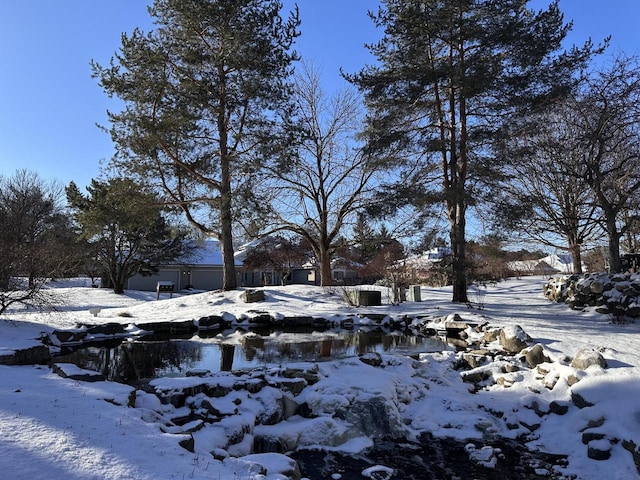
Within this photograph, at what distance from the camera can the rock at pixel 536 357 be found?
7566mm

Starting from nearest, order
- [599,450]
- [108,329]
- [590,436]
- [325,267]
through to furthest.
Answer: [599,450]
[590,436]
[108,329]
[325,267]

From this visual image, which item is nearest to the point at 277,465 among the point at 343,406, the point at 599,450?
the point at 343,406

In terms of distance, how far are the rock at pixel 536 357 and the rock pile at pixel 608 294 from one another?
12.2ft

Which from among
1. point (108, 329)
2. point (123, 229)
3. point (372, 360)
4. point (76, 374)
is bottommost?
point (372, 360)

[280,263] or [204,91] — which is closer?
[204,91]

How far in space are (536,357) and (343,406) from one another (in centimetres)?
366

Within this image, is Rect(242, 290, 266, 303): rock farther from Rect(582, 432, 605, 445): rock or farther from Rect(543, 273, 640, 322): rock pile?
Rect(582, 432, 605, 445): rock

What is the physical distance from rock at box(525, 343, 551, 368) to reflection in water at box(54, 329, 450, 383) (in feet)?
8.50

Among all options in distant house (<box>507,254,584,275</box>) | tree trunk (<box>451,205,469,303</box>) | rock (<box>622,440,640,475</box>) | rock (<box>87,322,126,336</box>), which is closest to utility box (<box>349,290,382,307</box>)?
tree trunk (<box>451,205,469,303</box>)

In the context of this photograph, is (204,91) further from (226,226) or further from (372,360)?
(372,360)

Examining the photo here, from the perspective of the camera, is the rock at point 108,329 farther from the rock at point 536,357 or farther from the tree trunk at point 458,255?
the rock at point 536,357

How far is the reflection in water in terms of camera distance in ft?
28.5

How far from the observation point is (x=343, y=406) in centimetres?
619

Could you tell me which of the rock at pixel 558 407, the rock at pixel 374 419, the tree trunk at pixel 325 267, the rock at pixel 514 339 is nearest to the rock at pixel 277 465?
the rock at pixel 374 419
